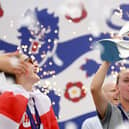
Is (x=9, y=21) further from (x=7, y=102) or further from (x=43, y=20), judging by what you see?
(x=7, y=102)

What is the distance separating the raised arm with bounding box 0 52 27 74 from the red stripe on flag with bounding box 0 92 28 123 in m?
0.10

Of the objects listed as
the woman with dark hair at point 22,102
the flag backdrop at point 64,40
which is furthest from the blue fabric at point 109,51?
the flag backdrop at point 64,40

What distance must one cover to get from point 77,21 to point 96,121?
923mm

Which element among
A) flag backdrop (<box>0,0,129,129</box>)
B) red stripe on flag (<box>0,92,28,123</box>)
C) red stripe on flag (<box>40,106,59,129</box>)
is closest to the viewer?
red stripe on flag (<box>0,92,28,123</box>)

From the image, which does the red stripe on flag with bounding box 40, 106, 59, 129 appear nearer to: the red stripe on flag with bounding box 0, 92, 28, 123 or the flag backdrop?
the red stripe on flag with bounding box 0, 92, 28, 123

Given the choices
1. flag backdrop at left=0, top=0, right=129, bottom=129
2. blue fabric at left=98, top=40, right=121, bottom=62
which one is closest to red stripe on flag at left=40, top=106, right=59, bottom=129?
blue fabric at left=98, top=40, right=121, bottom=62

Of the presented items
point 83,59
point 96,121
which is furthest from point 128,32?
point 83,59

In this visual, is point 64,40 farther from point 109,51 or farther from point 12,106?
point 12,106

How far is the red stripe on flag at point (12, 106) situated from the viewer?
1.66m

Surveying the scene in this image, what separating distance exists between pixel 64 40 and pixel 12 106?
1.07 meters

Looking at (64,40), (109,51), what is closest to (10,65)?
(109,51)

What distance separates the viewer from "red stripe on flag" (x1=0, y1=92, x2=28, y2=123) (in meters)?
1.66

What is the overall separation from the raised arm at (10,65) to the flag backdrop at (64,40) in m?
0.73

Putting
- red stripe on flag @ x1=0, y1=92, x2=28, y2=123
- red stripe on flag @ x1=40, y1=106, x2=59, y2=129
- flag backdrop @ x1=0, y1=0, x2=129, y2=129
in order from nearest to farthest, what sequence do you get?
red stripe on flag @ x1=0, y1=92, x2=28, y2=123, red stripe on flag @ x1=40, y1=106, x2=59, y2=129, flag backdrop @ x1=0, y1=0, x2=129, y2=129
